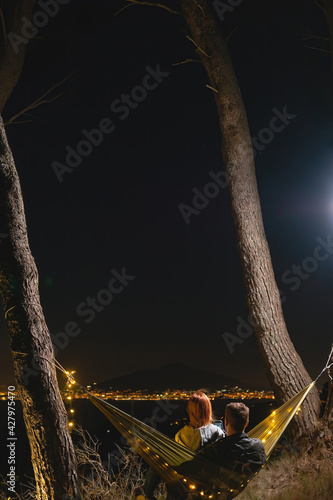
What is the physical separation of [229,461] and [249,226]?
2.43 metres

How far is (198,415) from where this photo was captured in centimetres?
248

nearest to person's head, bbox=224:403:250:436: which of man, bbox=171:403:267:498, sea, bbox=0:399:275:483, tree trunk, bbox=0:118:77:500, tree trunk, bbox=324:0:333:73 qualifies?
man, bbox=171:403:267:498

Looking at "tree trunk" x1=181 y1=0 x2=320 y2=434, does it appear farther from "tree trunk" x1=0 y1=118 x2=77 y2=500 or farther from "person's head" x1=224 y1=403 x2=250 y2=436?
"tree trunk" x1=0 y1=118 x2=77 y2=500

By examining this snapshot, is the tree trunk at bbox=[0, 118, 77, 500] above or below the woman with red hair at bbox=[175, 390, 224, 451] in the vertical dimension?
above

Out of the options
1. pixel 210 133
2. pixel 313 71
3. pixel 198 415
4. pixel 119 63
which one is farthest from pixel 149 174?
pixel 198 415

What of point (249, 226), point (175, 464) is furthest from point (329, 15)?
point (175, 464)

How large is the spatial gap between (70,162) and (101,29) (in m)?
1.80

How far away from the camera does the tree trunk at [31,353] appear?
2.54 meters

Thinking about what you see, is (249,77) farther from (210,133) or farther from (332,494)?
(332,494)

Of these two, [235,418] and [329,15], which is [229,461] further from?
[329,15]

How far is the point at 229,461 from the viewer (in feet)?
7.57

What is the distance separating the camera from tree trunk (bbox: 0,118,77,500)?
2.54m

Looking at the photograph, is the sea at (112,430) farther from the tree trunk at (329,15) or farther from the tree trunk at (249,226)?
the tree trunk at (329,15)

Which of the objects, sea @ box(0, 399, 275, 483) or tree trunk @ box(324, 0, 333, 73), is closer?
sea @ box(0, 399, 275, 483)
